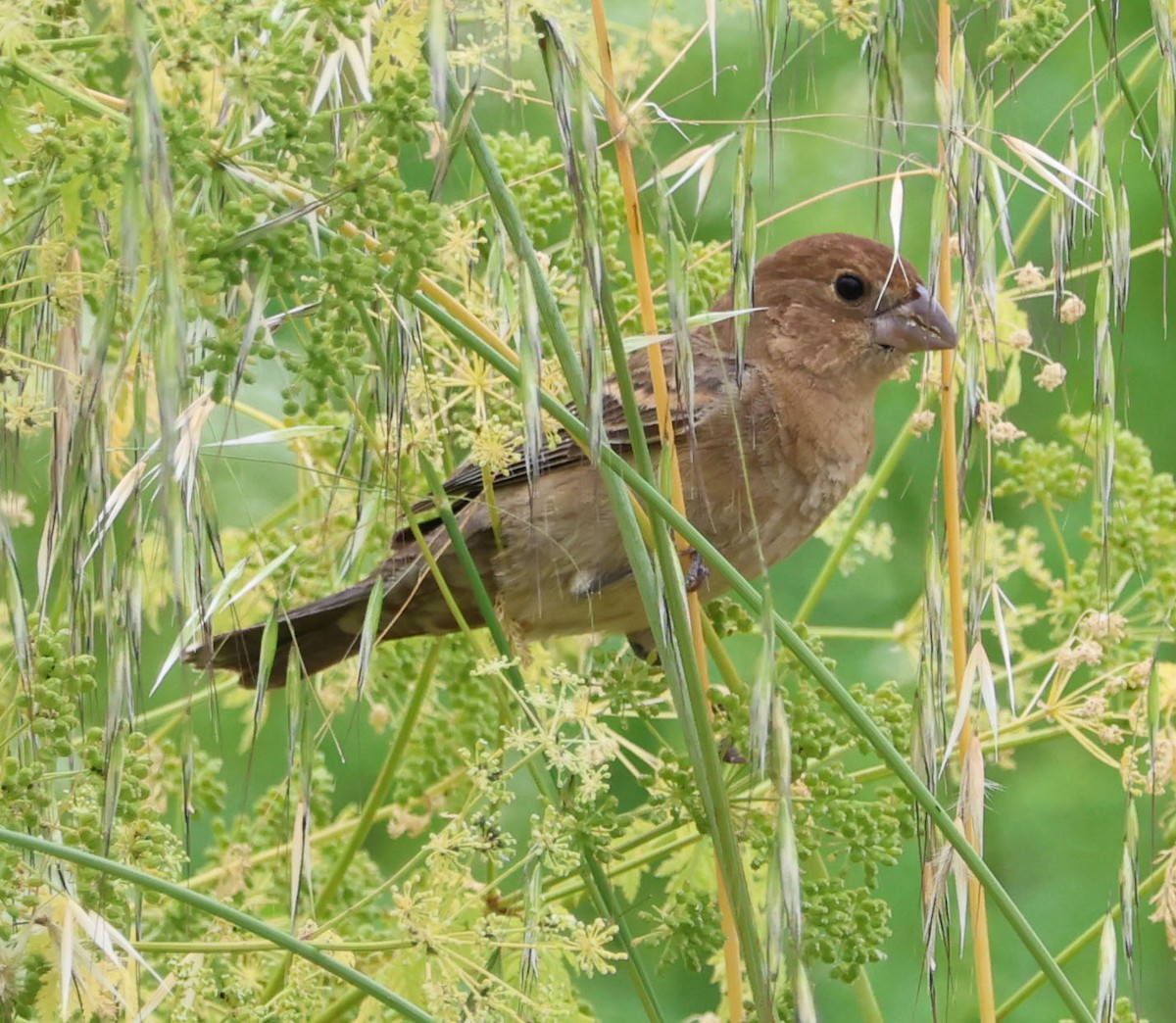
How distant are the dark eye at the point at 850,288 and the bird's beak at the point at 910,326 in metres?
0.10

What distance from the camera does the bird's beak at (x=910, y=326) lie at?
10.9 feet

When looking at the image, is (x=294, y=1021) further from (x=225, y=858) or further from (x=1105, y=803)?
(x=1105, y=803)

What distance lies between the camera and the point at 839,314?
144 inches

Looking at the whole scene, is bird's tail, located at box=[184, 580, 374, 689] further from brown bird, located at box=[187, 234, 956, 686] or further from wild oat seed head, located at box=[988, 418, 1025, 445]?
wild oat seed head, located at box=[988, 418, 1025, 445]

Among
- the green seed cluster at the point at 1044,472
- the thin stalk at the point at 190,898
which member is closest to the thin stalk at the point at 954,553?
the green seed cluster at the point at 1044,472

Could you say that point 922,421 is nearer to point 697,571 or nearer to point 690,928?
point 697,571

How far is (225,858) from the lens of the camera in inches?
90.1

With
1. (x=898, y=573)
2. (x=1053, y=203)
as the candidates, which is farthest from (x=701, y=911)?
(x=898, y=573)

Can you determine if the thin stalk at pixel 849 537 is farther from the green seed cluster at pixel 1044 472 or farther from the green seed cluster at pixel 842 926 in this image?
the green seed cluster at pixel 842 926

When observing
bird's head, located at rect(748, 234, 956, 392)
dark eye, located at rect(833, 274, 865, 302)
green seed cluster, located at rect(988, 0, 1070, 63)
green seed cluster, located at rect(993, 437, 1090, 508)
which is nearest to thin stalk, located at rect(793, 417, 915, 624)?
green seed cluster, located at rect(993, 437, 1090, 508)

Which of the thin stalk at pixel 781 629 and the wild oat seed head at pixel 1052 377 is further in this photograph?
the wild oat seed head at pixel 1052 377

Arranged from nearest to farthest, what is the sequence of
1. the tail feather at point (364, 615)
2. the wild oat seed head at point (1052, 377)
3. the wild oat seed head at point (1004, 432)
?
the wild oat seed head at point (1052, 377) < the wild oat seed head at point (1004, 432) < the tail feather at point (364, 615)

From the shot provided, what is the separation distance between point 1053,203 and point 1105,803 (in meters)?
2.16

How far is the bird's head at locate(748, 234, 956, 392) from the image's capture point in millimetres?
3461
